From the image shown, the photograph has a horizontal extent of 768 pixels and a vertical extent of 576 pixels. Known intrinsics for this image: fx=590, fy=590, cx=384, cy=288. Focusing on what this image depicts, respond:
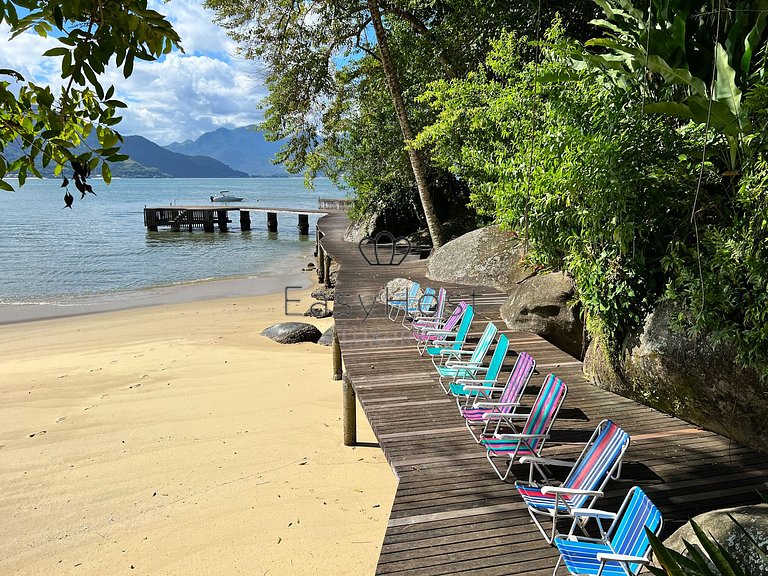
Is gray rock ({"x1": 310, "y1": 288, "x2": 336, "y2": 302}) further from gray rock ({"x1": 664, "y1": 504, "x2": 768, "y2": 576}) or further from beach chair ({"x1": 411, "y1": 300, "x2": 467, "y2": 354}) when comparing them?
gray rock ({"x1": 664, "y1": 504, "x2": 768, "y2": 576})

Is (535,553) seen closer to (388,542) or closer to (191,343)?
(388,542)

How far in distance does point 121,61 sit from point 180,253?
121 feet

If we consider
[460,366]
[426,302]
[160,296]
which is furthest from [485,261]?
[160,296]

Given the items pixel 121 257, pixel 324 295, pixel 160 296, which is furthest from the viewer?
pixel 121 257

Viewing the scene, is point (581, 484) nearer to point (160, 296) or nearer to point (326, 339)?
point (326, 339)

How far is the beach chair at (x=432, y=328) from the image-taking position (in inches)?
350

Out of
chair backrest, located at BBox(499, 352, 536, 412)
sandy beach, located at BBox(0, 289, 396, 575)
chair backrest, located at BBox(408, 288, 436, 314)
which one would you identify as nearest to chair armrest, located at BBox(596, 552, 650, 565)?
chair backrest, located at BBox(499, 352, 536, 412)

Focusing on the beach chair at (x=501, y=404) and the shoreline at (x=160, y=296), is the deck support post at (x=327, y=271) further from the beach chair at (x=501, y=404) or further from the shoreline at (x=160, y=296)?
the beach chair at (x=501, y=404)

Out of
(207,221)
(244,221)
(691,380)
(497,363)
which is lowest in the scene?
(244,221)

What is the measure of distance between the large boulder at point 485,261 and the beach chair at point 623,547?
9.20 meters

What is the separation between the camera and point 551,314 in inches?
374

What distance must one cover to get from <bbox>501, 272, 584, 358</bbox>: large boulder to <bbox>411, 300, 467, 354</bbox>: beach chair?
1.16 meters

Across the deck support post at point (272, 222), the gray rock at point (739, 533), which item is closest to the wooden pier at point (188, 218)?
the deck support post at point (272, 222)

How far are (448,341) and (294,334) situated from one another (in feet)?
23.1
